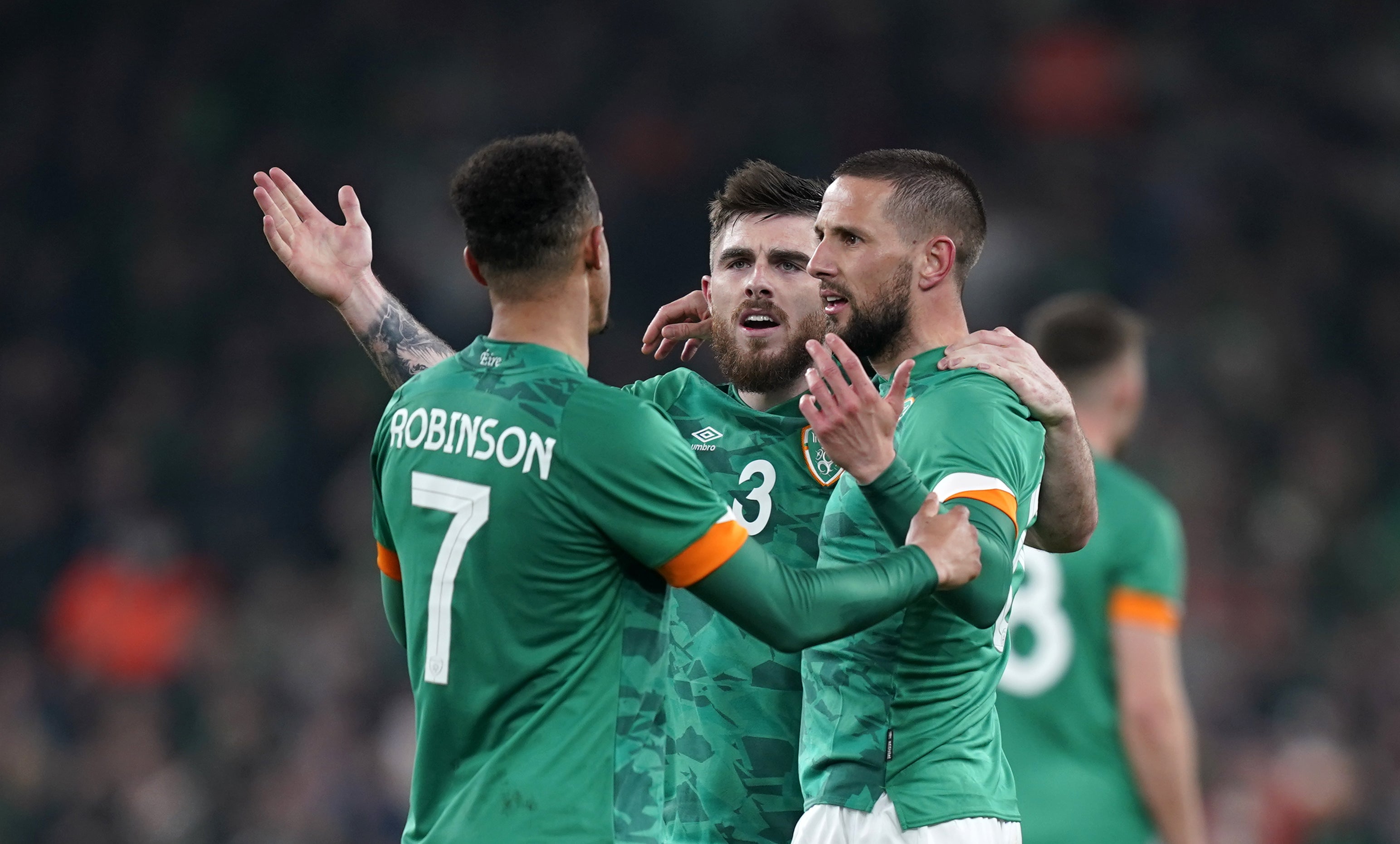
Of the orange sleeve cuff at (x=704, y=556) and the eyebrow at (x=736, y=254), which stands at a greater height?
the eyebrow at (x=736, y=254)

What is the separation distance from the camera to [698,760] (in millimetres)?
4055

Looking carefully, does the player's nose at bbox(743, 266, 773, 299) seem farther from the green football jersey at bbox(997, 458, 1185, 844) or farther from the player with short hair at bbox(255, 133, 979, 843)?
the green football jersey at bbox(997, 458, 1185, 844)

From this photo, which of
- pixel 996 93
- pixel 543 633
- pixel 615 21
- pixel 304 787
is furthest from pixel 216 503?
pixel 543 633

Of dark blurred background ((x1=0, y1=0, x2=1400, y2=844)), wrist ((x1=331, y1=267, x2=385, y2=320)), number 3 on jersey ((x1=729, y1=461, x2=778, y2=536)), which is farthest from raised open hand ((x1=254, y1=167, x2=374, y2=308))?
dark blurred background ((x1=0, y1=0, x2=1400, y2=844))

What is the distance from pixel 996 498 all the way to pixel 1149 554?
2504 millimetres

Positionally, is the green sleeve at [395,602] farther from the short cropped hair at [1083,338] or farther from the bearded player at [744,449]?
the short cropped hair at [1083,338]

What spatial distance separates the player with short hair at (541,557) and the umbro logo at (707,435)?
1.06 metres

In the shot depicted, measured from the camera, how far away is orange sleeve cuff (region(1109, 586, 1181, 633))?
571 cm

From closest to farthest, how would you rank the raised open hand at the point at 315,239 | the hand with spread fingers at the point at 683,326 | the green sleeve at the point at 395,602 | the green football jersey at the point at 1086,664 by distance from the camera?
1. the green sleeve at the point at 395,602
2. the raised open hand at the point at 315,239
3. the hand with spread fingers at the point at 683,326
4. the green football jersey at the point at 1086,664

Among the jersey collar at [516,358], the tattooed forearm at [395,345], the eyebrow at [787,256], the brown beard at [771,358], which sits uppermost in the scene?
the eyebrow at [787,256]

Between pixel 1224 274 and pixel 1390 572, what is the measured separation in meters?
2.61


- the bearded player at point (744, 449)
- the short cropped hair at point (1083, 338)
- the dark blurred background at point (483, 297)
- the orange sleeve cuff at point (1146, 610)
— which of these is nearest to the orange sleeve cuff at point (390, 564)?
the bearded player at point (744, 449)

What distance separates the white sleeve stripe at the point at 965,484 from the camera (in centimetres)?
346

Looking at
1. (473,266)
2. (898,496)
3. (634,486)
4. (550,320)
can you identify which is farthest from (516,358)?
(898,496)
